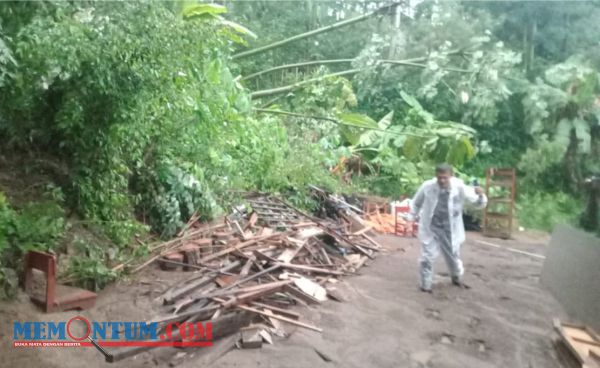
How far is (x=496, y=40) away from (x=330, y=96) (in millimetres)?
3449

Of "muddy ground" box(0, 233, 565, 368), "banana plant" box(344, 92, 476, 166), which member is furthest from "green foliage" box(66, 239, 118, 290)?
"banana plant" box(344, 92, 476, 166)

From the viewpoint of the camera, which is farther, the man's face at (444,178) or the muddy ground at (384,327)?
the man's face at (444,178)

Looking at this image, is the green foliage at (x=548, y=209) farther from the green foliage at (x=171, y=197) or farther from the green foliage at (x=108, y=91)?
the green foliage at (x=171, y=197)

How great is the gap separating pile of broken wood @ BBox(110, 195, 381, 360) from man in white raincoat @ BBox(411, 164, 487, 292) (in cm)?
101

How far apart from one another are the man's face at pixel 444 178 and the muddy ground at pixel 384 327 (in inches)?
44.2

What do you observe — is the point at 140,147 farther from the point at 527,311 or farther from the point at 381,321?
the point at 527,311

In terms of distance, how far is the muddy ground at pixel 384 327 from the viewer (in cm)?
311

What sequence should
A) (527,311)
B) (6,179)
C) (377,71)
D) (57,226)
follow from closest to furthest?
(57,226) → (6,179) → (527,311) → (377,71)

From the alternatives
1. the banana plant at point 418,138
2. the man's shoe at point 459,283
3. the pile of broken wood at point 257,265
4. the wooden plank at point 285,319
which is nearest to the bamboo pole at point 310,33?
the banana plant at point 418,138

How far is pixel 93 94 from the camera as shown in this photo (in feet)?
12.6

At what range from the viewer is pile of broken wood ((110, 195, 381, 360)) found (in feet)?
12.3

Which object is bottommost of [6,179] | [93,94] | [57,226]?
[57,226]

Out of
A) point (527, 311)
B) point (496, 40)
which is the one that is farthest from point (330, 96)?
point (527, 311)

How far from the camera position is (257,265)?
4957 millimetres
